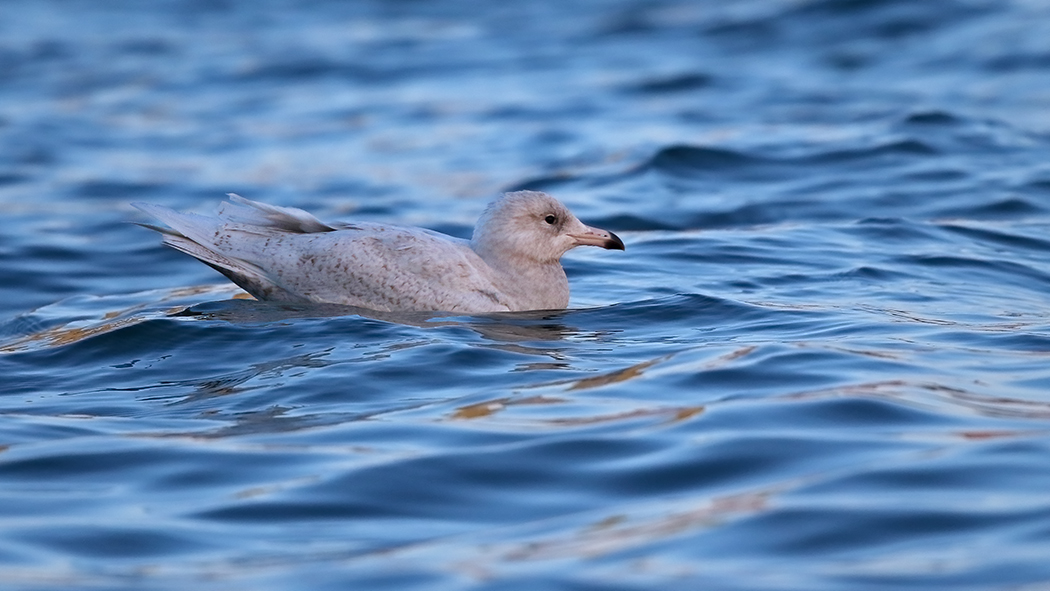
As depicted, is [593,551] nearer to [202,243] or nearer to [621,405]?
[621,405]

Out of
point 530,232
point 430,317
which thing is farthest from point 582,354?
point 530,232

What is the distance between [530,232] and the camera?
321 inches

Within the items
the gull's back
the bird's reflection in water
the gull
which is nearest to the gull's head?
the gull

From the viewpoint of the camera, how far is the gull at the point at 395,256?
25.7 feet

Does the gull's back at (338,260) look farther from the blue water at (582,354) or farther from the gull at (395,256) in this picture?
the blue water at (582,354)

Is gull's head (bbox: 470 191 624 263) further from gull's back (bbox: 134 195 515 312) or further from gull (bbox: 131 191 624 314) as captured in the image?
gull's back (bbox: 134 195 515 312)

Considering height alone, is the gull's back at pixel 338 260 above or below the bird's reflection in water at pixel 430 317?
above

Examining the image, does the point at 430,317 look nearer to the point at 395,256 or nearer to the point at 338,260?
the point at 395,256

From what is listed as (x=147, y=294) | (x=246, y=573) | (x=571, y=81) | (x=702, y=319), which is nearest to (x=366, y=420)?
(x=246, y=573)

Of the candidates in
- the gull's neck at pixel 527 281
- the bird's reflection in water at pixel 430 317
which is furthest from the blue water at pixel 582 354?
the gull's neck at pixel 527 281

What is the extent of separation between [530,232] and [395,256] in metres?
0.78

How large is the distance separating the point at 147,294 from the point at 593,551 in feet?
20.1

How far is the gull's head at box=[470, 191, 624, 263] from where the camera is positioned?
321 inches

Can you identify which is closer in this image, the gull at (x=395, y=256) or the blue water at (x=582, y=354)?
the blue water at (x=582, y=354)
